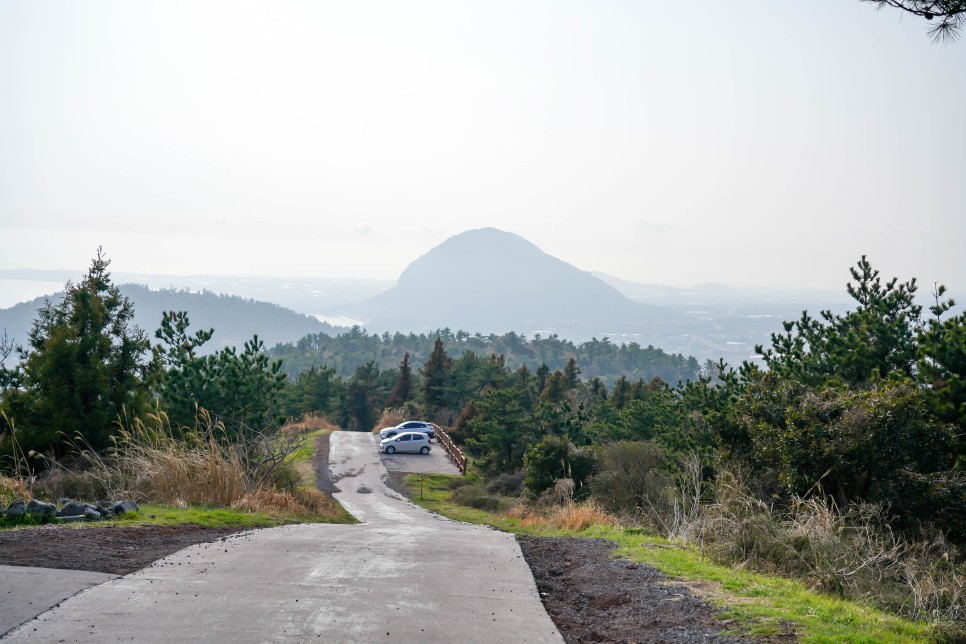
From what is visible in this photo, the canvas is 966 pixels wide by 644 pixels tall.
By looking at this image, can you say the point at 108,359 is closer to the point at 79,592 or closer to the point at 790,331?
the point at 79,592

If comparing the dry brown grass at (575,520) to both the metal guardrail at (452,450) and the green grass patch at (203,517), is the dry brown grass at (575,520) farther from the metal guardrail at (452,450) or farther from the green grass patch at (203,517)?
the metal guardrail at (452,450)

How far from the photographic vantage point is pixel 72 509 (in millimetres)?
9852

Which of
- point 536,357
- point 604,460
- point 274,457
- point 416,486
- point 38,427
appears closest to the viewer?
point 274,457

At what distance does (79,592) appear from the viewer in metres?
6.24

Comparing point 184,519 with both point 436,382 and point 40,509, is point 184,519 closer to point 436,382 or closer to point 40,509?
point 40,509

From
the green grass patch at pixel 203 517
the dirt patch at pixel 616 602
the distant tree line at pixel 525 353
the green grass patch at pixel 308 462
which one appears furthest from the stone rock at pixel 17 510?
the distant tree line at pixel 525 353

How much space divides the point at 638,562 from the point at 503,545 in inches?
91.6

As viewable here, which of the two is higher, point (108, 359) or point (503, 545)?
point (108, 359)

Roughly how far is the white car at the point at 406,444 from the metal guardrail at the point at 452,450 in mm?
1314

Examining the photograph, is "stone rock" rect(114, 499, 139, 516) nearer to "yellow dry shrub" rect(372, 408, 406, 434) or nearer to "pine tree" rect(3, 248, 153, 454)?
"pine tree" rect(3, 248, 153, 454)

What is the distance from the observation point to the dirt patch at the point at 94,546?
717cm

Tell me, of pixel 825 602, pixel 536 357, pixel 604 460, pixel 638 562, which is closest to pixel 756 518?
pixel 638 562

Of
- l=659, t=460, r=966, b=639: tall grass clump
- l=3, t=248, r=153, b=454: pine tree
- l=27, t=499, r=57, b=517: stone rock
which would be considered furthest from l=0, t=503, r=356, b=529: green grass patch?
l=659, t=460, r=966, b=639: tall grass clump

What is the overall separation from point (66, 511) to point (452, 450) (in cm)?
3169
